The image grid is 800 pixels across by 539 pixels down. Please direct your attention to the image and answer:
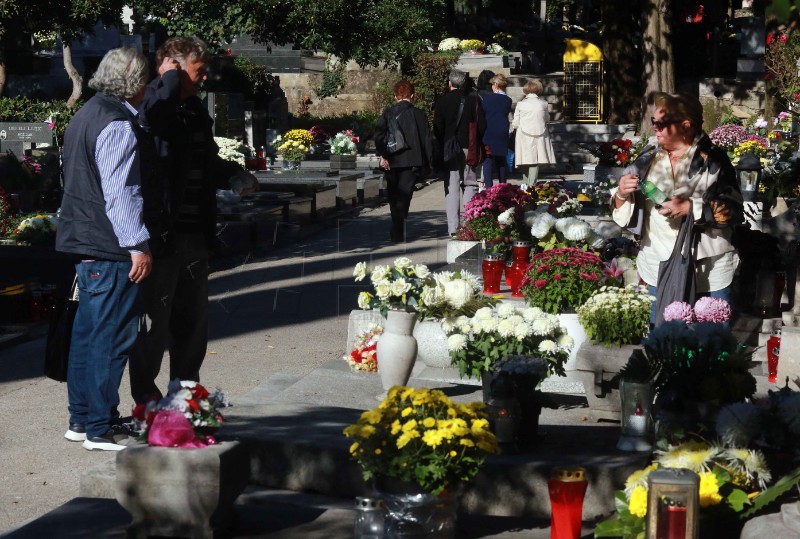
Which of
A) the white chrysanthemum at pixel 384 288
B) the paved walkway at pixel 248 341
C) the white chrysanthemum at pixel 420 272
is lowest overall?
the paved walkway at pixel 248 341

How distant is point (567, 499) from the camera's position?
5.05 m

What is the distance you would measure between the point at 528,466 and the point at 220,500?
1.46 meters

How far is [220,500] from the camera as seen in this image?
5.13m

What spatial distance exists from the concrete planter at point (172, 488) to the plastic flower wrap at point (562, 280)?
4056 millimetres

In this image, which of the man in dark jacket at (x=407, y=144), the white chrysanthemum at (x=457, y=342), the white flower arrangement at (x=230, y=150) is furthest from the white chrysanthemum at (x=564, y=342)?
the white flower arrangement at (x=230, y=150)

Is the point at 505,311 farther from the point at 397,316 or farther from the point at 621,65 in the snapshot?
the point at 621,65

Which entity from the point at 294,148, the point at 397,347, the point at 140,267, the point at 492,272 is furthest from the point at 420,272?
the point at 294,148

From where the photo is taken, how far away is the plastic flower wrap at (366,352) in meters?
8.78

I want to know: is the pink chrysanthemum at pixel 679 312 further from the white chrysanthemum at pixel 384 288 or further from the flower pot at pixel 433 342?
the flower pot at pixel 433 342

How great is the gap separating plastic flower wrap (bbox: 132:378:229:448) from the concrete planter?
0.19 feet

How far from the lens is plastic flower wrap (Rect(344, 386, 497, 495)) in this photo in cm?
505

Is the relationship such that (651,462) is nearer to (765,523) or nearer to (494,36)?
(765,523)

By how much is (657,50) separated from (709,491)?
859 inches

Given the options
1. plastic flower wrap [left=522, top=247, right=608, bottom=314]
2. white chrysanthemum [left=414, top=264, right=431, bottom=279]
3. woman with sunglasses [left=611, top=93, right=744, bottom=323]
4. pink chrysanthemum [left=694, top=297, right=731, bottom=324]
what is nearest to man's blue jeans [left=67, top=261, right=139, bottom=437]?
white chrysanthemum [left=414, top=264, right=431, bottom=279]
